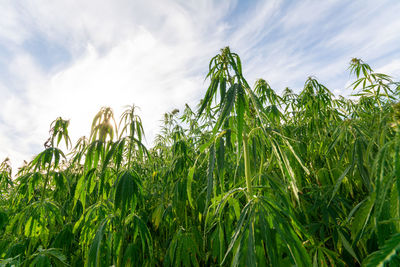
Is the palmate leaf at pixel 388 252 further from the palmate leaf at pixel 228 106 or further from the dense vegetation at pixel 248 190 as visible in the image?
the palmate leaf at pixel 228 106

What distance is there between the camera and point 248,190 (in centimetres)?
76

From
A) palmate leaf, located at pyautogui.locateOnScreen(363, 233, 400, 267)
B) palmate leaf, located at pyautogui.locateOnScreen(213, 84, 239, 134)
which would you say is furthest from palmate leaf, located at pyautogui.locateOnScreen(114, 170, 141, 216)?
palmate leaf, located at pyautogui.locateOnScreen(363, 233, 400, 267)

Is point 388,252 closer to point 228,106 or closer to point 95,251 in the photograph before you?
point 228,106

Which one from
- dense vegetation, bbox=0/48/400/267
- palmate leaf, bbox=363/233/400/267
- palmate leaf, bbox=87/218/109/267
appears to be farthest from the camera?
palmate leaf, bbox=87/218/109/267

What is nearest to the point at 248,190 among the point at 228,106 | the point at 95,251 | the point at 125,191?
the point at 228,106

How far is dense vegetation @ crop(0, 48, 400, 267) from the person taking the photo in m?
0.65

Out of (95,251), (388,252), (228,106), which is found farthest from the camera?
(95,251)

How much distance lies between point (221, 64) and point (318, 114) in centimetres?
129

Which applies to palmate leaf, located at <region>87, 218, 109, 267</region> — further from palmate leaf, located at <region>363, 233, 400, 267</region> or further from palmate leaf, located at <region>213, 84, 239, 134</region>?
Answer: palmate leaf, located at <region>363, 233, 400, 267</region>

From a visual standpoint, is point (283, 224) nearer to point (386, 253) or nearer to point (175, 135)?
point (386, 253)

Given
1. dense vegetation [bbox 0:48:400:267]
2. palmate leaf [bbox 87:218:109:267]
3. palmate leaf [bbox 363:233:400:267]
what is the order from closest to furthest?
palmate leaf [bbox 363:233:400:267]
dense vegetation [bbox 0:48:400:267]
palmate leaf [bbox 87:218:109:267]

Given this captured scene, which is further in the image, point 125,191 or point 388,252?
point 125,191

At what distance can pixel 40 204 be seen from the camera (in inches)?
59.2

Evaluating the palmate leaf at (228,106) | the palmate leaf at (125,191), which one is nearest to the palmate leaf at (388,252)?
the palmate leaf at (228,106)
